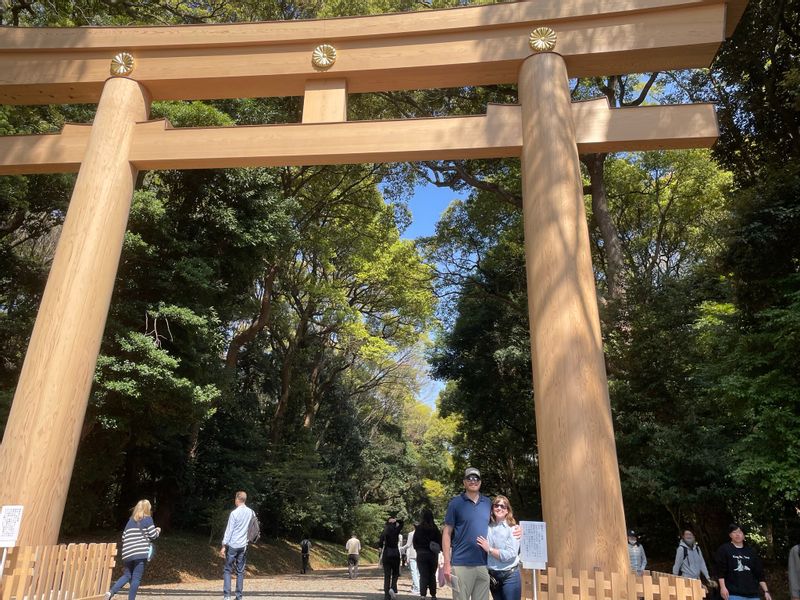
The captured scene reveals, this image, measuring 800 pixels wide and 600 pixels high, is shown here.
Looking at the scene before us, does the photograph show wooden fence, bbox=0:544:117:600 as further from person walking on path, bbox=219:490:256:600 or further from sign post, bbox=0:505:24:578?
person walking on path, bbox=219:490:256:600

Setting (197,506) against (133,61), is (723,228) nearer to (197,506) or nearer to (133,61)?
(133,61)

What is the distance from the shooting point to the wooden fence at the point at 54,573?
4320 millimetres

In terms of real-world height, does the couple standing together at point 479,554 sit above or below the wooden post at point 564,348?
below

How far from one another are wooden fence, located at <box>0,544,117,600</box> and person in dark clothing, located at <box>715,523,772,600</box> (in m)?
5.97

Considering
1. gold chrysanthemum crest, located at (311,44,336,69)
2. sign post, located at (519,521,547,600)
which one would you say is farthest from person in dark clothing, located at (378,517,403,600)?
gold chrysanthemum crest, located at (311,44,336,69)

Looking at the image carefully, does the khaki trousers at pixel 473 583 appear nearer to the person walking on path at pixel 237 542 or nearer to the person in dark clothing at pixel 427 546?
the person in dark clothing at pixel 427 546

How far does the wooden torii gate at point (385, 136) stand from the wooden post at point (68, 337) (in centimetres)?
2

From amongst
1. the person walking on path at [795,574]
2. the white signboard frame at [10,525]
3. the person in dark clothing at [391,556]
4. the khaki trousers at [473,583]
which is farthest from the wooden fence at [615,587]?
the person in dark clothing at [391,556]

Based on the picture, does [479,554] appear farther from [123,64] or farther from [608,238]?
[608,238]

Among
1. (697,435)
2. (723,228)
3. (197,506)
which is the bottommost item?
(197,506)

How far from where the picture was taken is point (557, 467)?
15.4ft

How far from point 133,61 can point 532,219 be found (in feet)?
17.1

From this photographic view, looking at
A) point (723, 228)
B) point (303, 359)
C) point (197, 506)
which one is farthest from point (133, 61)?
point (303, 359)

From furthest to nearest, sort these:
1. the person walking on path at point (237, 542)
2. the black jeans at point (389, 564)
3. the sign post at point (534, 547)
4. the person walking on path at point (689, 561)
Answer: the black jeans at point (389, 564) < the person walking on path at point (689, 561) < the person walking on path at point (237, 542) < the sign post at point (534, 547)
